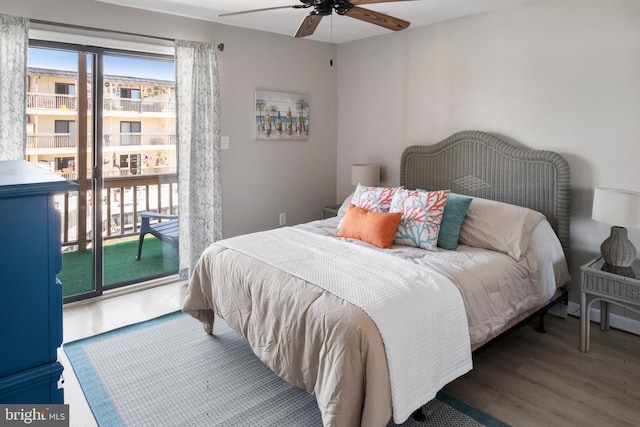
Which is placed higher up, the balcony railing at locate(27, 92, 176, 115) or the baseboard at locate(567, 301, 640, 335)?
the balcony railing at locate(27, 92, 176, 115)

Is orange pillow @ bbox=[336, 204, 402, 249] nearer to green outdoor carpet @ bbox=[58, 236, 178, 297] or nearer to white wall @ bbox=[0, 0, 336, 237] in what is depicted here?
white wall @ bbox=[0, 0, 336, 237]

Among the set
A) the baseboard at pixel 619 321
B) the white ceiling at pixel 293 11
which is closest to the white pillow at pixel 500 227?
the baseboard at pixel 619 321

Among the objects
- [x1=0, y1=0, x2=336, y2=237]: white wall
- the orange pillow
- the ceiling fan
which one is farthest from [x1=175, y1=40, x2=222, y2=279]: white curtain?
the orange pillow

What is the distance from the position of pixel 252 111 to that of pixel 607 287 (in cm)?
338

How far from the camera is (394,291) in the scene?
205cm

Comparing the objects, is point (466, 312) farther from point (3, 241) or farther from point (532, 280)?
point (3, 241)

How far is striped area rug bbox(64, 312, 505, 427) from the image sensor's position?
6.98 feet

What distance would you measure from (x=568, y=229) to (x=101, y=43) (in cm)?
394

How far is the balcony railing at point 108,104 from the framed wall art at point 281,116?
871mm

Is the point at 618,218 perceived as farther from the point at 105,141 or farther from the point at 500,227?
the point at 105,141

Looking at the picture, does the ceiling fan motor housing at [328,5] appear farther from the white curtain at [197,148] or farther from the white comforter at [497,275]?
the white curtain at [197,148]

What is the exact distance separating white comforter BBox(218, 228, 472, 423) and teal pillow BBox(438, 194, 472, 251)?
56cm

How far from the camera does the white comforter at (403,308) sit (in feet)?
6.11

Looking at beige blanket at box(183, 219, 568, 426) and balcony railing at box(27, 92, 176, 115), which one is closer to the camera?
beige blanket at box(183, 219, 568, 426)
